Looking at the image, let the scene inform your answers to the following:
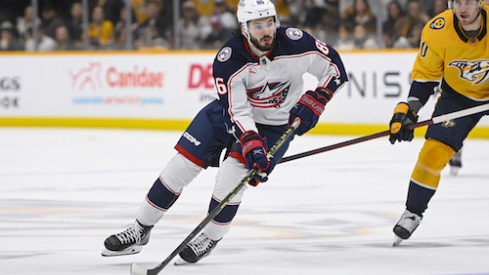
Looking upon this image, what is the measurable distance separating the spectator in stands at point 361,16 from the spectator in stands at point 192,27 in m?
1.77

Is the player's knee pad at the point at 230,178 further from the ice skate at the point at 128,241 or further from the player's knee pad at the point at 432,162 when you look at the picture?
the player's knee pad at the point at 432,162

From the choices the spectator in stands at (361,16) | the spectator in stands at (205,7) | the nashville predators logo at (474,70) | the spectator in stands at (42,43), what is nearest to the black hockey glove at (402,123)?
the nashville predators logo at (474,70)

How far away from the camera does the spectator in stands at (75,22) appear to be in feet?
35.4

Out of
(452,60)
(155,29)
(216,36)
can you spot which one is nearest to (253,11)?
(452,60)

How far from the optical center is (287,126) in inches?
150

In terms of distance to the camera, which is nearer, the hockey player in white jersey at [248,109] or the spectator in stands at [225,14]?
the hockey player in white jersey at [248,109]

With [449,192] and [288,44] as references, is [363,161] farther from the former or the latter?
[288,44]

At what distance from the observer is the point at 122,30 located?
10.6m

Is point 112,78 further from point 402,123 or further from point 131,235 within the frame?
point 402,123

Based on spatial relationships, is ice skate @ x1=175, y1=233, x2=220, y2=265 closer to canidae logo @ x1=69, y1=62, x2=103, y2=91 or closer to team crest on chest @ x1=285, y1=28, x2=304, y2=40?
team crest on chest @ x1=285, y1=28, x2=304, y2=40

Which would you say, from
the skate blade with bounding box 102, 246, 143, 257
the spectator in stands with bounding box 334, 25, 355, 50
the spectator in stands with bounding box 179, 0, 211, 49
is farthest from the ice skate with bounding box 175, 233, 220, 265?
the spectator in stands with bounding box 179, 0, 211, 49

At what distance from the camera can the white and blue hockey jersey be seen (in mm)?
3553

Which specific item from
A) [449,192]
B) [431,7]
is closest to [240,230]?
[449,192]

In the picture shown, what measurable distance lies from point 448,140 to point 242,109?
959 millimetres
